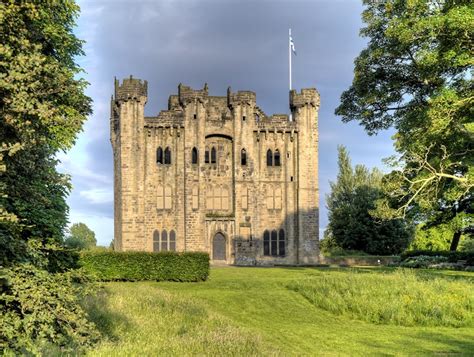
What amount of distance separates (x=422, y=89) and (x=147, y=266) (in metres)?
18.2

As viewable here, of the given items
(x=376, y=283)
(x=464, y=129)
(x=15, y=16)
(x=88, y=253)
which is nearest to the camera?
(x=15, y=16)

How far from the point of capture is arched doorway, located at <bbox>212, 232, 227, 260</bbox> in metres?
52.2

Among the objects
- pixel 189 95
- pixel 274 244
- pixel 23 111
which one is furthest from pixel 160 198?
pixel 23 111

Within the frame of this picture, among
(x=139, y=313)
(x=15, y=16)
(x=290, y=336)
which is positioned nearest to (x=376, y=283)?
(x=290, y=336)

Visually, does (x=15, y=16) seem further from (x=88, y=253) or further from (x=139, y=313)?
(x=88, y=253)

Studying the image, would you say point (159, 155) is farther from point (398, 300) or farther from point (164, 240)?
point (398, 300)

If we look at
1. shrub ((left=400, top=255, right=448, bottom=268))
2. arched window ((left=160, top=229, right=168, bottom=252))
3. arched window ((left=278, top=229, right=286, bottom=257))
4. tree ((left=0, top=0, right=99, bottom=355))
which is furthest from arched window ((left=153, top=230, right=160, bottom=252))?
tree ((left=0, top=0, right=99, bottom=355))

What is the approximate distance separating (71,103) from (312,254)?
45651 millimetres

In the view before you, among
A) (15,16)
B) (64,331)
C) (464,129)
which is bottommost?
(64,331)

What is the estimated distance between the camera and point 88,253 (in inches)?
1262

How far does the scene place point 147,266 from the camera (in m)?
31.5

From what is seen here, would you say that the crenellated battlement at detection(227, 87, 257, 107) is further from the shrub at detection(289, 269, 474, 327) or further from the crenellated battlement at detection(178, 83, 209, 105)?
the shrub at detection(289, 269, 474, 327)

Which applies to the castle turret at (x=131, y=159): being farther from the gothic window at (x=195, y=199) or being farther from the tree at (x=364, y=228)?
the tree at (x=364, y=228)

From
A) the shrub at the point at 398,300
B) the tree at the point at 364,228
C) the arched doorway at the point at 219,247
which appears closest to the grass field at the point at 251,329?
the shrub at the point at 398,300
